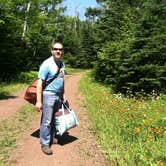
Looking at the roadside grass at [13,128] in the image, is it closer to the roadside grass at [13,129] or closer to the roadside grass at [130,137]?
the roadside grass at [13,129]

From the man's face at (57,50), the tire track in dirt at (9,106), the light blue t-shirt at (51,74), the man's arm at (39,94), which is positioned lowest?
the tire track in dirt at (9,106)

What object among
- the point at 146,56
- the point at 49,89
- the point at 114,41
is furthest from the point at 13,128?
the point at 114,41

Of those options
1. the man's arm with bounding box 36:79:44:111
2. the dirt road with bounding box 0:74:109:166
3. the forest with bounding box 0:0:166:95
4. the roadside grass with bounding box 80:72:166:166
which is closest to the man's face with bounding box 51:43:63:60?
the man's arm with bounding box 36:79:44:111

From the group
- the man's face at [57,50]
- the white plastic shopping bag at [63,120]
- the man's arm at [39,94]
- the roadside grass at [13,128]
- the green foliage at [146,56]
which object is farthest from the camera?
the green foliage at [146,56]

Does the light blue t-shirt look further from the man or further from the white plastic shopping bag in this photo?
the white plastic shopping bag

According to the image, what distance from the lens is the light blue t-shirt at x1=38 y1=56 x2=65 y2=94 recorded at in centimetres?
789

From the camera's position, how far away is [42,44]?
5197 cm

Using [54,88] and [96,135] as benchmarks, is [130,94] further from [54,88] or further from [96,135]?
[54,88]

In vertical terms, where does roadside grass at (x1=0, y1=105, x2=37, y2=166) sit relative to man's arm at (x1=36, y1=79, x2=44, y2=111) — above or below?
below

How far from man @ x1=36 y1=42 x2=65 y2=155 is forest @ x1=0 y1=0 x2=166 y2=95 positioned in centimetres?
961

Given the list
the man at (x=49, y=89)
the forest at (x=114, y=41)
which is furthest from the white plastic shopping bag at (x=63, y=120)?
the forest at (x=114, y=41)

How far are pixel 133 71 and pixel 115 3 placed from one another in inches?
625

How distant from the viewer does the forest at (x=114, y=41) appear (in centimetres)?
1783

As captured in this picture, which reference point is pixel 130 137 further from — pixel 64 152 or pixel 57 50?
pixel 57 50
